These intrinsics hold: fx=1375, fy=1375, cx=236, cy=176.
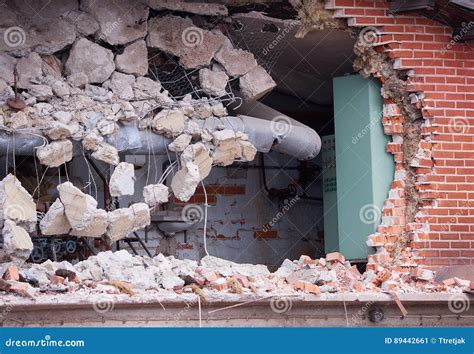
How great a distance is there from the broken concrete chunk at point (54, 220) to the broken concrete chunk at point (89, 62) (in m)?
1.15

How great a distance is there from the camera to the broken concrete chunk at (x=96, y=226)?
420 inches

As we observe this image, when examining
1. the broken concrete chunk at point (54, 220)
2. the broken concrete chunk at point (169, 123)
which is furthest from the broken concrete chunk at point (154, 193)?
the broken concrete chunk at point (54, 220)

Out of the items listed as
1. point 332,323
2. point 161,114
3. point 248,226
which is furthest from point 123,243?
Answer: point 332,323

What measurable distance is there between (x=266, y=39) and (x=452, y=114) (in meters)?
1.94

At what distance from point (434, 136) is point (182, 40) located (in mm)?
2241

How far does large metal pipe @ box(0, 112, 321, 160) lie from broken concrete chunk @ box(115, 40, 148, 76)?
509 millimetres

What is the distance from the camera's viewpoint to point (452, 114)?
11.4 meters

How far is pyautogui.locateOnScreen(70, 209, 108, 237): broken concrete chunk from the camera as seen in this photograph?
35.0ft

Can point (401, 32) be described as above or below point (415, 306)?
above

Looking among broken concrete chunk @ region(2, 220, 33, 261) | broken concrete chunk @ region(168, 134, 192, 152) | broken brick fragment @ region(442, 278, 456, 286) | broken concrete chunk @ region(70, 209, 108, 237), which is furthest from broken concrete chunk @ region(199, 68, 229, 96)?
broken brick fragment @ region(442, 278, 456, 286)

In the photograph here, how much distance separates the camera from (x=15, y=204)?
10.4 m

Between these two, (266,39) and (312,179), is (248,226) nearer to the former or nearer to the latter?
(312,179)

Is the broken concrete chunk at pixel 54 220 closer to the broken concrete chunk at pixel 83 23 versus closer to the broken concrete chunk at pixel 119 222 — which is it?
the broken concrete chunk at pixel 119 222

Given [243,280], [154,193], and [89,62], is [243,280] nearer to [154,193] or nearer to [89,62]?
[154,193]
